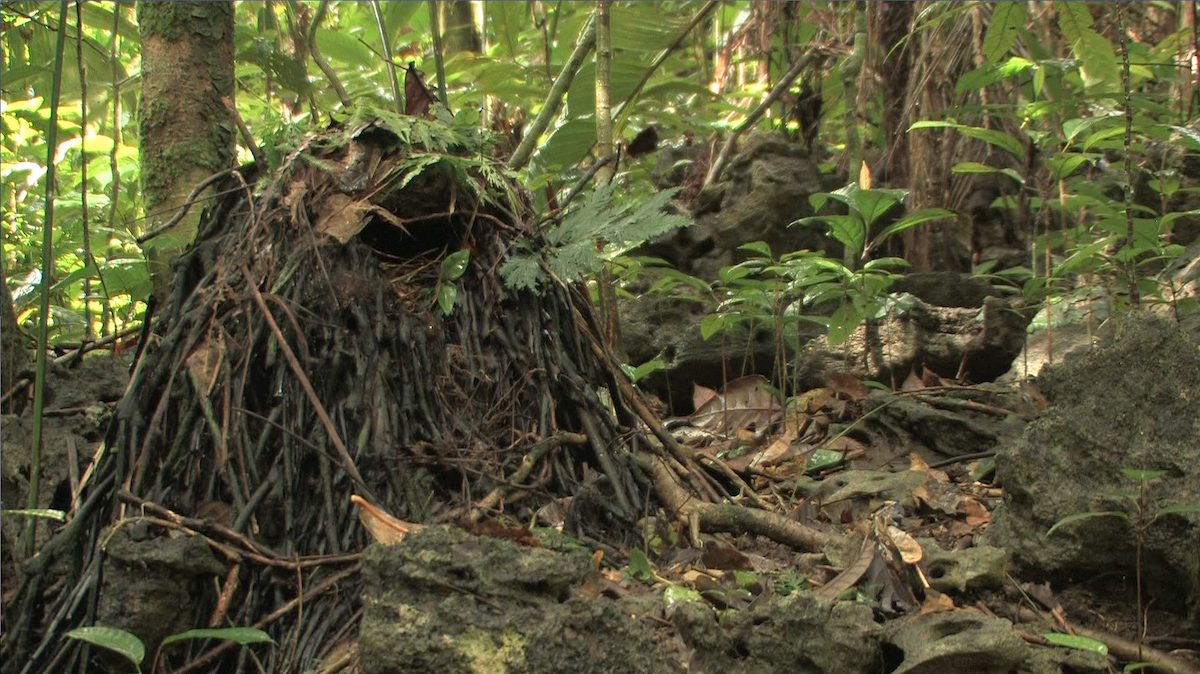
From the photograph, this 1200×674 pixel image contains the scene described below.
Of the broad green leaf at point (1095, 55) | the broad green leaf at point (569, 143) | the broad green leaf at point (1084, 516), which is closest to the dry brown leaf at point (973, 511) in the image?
the broad green leaf at point (1084, 516)

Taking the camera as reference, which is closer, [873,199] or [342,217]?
[342,217]

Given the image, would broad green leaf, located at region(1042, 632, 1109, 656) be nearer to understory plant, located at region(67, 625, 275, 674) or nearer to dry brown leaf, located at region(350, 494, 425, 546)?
dry brown leaf, located at region(350, 494, 425, 546)

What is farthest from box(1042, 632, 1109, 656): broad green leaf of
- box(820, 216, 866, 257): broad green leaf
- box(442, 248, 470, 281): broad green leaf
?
box(820, 216, 866, 257): broad green leaf

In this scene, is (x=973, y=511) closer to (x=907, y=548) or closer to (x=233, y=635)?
(x=907, y=548)

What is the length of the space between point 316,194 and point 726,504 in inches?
50.6

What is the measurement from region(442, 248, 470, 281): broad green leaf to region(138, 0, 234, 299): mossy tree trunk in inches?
52.0

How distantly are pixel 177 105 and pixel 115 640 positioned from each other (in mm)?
2157

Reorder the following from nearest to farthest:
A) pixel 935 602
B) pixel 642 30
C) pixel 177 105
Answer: pixel 935 602 → pixel 177 105 → pixel 642 30

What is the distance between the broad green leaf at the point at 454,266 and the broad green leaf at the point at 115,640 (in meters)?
1.04

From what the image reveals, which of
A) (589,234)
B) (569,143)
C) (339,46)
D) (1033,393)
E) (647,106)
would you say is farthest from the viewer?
(647,106)

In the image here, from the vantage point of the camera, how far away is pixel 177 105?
10.7ft

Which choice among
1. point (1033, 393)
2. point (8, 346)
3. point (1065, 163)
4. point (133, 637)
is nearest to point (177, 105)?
point (8, 346)

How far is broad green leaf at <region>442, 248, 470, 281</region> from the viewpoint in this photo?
2.32m

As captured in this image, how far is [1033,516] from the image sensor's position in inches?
85.2
